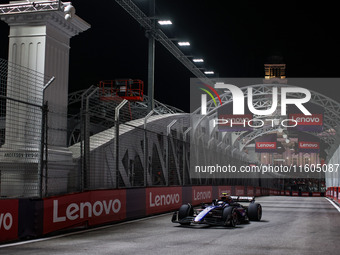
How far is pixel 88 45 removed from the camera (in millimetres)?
41250

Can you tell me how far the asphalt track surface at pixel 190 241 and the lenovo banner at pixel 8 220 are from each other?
362mm

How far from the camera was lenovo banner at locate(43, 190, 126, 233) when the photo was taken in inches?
387

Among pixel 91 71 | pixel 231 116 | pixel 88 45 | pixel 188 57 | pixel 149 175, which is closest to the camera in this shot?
pixel 149 175

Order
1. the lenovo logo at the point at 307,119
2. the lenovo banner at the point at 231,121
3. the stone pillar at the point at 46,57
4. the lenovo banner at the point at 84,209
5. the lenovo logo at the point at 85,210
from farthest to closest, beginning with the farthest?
1. the lenovo logo at the point at 307,119
2. the lenovo banner at the point at 231,121
3. the stone pillar at the point at 46,57
4. the lenovo logo at the point at 85,210
5. the lenovo banner at the point at 84,209

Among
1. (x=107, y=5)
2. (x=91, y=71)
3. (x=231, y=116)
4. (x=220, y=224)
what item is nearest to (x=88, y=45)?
(x=91, y=71)

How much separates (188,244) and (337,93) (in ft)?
103

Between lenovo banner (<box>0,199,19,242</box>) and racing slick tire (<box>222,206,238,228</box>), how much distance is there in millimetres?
4911

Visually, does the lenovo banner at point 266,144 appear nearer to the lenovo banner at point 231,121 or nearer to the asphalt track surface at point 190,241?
the lenovo banner at point 231,121

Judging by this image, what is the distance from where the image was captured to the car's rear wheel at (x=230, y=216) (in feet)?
37.6

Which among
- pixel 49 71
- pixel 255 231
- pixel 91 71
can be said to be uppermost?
pixel 91 71

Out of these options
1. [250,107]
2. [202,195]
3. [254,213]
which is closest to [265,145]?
[250,107]

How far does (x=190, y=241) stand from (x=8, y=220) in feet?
10.9

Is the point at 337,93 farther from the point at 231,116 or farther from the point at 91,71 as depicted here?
the point at 91,71

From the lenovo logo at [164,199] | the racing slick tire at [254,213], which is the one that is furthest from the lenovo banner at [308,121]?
the racing slick tire at [254,213]
